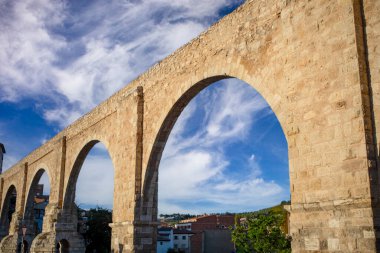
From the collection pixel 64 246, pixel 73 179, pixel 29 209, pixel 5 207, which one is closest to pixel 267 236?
pixel 73 179

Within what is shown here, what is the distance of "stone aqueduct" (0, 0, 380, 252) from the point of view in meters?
5.68

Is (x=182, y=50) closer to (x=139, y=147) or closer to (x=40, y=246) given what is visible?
(x=139, y=147)

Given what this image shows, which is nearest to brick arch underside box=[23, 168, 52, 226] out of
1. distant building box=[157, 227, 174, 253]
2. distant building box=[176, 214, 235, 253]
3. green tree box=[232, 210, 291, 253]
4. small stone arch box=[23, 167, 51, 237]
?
small stone arch box=[23, 167, 51, 237]

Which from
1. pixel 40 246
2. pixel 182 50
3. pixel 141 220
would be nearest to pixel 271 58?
pixel 182 50

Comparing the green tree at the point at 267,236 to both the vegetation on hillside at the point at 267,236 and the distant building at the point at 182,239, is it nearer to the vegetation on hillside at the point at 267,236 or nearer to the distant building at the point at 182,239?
the vegetation on hillside at the point at 267,236

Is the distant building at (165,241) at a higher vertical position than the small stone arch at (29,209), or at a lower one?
lower

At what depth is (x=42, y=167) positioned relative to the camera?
20125 millimetres

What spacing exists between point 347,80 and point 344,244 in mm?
2222

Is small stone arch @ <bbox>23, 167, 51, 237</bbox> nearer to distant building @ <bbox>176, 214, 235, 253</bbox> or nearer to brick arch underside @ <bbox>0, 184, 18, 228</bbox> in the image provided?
brick arch underside @ <bbox>0, 184, 18, 228</bbox>

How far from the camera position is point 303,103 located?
660cm

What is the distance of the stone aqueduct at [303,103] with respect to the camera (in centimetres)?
568

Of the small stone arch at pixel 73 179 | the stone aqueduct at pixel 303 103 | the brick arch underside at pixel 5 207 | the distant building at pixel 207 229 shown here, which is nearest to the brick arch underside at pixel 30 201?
the brick arch underside at pixel 5 207

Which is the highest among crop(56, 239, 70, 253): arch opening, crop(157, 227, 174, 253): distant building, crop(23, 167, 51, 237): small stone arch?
crop(23, 167, 51, 237): small stone arch

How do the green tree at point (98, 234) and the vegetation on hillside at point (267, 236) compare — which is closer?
the vegetation on hillside at point (267, 236)
